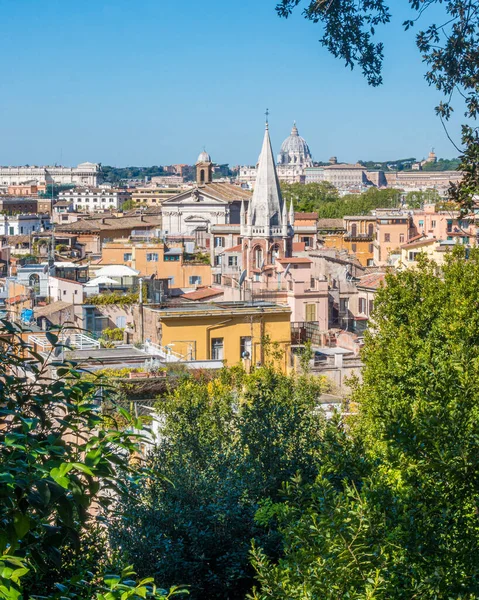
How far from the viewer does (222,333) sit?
1617 centimetres

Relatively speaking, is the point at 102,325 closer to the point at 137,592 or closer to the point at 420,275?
the point at 420,275

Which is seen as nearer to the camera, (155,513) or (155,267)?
(155,513)

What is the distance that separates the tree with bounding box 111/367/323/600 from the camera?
659 centimetres

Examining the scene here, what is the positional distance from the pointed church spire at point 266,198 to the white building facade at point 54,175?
125 metres

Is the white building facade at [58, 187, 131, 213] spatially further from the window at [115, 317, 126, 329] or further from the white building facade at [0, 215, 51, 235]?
the window at [115, 317, 126, 329]

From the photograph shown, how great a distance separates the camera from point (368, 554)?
445cm

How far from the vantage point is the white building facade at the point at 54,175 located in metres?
171

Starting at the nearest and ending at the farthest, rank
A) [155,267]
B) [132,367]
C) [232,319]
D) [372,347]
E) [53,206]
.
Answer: [372,347]
[132,367]
[232,319]
[155,267]
[53,206]

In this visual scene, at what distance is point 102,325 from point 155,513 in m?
13.6

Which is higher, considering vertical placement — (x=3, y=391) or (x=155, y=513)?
(x=3, y=391)

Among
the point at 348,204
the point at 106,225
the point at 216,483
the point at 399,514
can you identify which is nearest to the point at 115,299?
the point at 216,483

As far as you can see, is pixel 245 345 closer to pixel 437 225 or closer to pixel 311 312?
pixel 311 312

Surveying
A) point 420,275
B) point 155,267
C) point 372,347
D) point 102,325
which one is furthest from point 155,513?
point 155,267

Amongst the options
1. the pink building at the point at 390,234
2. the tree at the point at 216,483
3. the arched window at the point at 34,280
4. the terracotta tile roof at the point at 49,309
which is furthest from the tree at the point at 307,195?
the tree at the point at 216,483
